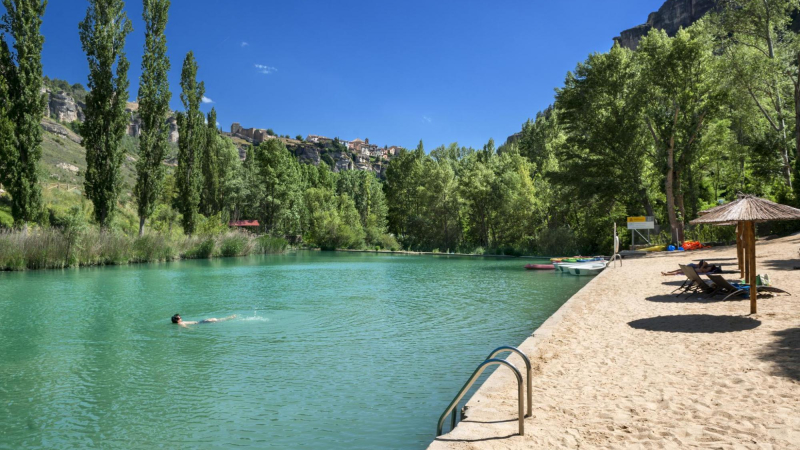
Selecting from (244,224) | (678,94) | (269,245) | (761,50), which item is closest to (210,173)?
(269,245)

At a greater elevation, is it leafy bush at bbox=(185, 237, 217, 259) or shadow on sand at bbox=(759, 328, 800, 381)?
leafy bush at bbox=(185, 237, 217, 259)

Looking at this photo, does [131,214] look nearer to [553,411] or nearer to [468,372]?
[468,372]

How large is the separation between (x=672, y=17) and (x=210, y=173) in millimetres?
104959

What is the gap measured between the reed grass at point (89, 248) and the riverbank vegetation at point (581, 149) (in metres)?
0.11

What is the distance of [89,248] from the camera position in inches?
1016

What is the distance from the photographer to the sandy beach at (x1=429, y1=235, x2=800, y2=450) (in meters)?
3.79

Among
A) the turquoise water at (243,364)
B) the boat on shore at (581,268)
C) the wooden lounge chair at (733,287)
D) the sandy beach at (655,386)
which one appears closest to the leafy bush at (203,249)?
the turquoise water at (243,364)

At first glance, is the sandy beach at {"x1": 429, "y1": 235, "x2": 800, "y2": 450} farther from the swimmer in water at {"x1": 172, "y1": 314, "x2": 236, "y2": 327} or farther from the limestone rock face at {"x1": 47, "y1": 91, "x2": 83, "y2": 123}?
the limestone rock face at {"x1": 47, "y1": 91, "x2": 83, "y2": 123}

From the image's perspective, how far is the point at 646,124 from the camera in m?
31.9

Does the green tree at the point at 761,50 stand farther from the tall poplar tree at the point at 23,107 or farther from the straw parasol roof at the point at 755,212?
the tall poplar tree at the point at 23,107

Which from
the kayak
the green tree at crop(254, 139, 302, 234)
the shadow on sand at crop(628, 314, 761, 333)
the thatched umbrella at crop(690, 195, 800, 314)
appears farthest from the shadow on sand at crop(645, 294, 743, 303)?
the green tree at crop(254, 139, 302, 234)

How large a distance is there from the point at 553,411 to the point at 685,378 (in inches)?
69.8

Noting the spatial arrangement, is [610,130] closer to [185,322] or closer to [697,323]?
[697,323]

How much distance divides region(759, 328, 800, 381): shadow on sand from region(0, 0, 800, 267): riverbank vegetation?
24034 mm
